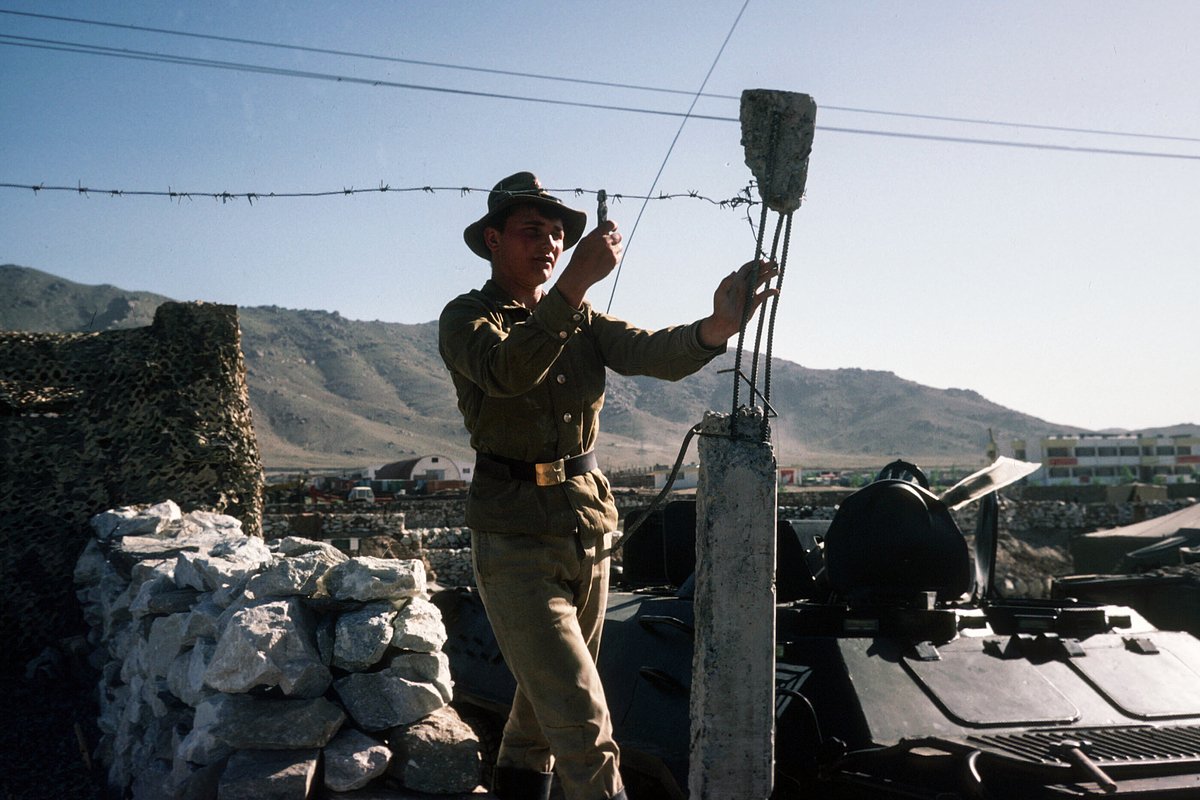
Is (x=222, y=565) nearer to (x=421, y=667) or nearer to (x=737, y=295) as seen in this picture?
(x=421, y=667)

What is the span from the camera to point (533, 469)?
10.8 feet

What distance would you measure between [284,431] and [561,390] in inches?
5400

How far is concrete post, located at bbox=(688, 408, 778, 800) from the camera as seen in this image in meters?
3.03

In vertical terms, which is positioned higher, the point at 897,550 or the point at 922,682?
the point at 897,550

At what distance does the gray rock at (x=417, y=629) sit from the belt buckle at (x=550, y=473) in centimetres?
136

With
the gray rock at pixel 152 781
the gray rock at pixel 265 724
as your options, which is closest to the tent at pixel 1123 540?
the gray rock at pixel 152 781

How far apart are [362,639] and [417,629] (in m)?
0.23

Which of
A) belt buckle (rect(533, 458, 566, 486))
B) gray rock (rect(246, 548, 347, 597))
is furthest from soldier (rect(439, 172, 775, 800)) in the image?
gray rock (rect(246, 548, 347, 597))

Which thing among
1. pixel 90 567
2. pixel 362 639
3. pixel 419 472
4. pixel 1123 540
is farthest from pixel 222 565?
pixel 419 472

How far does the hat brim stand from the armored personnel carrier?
1.67 meters

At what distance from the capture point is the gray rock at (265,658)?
4035 mm

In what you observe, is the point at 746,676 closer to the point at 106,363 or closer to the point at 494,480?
the point at 494,480

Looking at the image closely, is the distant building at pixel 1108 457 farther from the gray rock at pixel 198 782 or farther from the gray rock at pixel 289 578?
the gray rock at pixel 198 782

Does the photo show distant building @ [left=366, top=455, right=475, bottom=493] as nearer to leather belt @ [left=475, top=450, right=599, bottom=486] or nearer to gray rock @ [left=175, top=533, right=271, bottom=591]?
gray rock @ [left=175, top=533, right=271, bottom=591]
